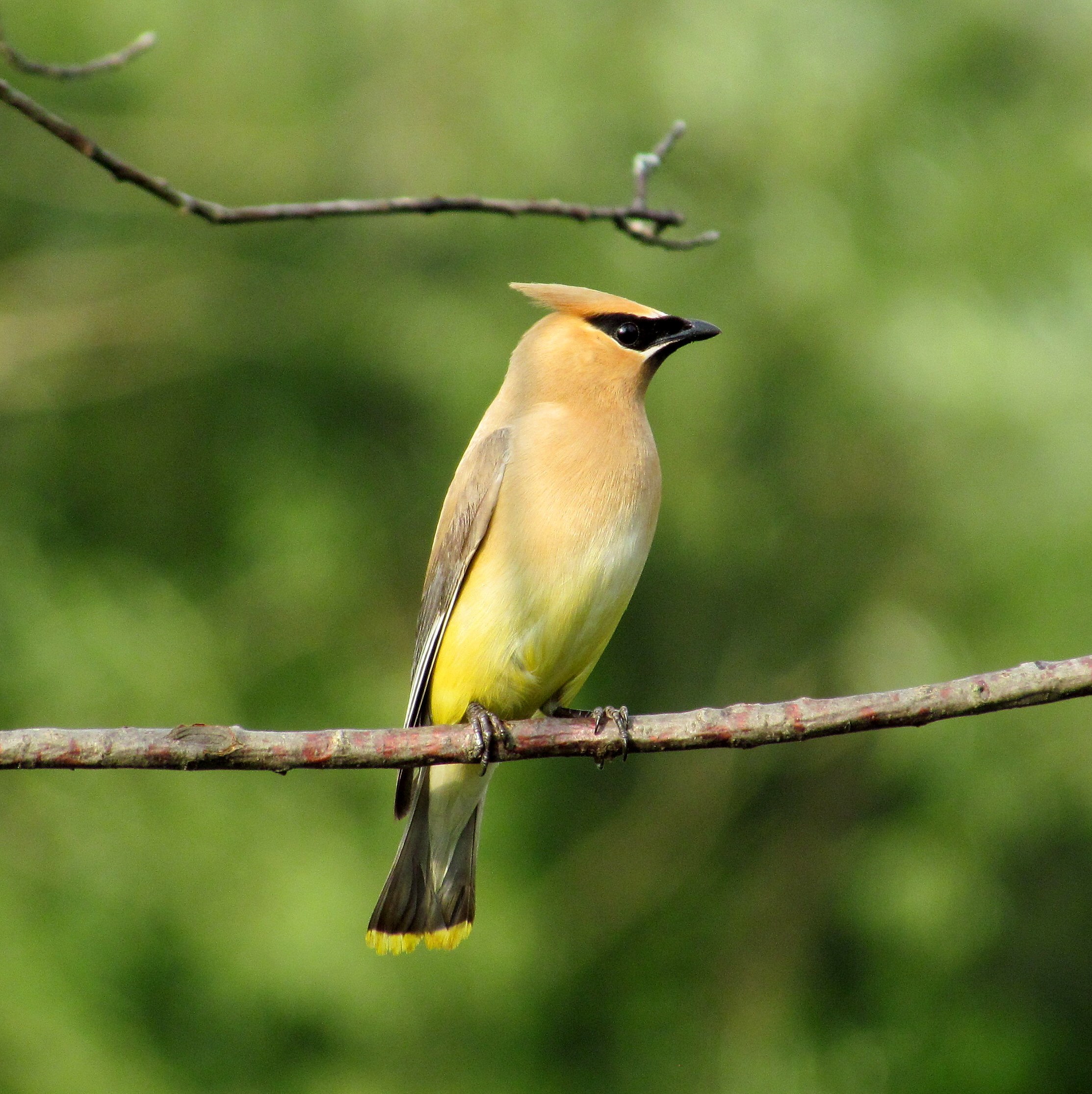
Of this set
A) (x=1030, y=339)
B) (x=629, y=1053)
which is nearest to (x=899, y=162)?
(x=1030, y=339)

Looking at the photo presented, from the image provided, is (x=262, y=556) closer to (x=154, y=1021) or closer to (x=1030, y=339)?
(x=154, y=1021)

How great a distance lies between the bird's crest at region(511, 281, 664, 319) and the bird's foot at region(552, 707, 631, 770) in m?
1.21

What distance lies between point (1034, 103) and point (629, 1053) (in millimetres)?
4348

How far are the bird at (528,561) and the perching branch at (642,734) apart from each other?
0.96 feet

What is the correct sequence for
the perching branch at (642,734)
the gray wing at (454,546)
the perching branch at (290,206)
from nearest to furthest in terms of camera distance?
the perching branch at (290,206) < the perching branch at (642,734) < the gray wing at (454,546)

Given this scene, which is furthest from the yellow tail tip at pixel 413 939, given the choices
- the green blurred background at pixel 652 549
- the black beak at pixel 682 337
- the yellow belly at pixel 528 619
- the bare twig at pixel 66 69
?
the bare twig at pixel 66 69

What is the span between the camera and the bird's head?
4215 mm

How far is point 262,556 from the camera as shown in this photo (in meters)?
6.02

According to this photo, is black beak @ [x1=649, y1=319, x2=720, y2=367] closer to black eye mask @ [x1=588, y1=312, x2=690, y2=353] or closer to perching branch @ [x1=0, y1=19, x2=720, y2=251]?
black eye mask @ [x1=588, y1=312, x2=690, y2=353]

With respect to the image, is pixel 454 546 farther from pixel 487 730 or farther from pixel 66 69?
pixel 66 69

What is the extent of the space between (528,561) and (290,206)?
4.05 ft

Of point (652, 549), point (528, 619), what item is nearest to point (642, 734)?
point (528, 619)

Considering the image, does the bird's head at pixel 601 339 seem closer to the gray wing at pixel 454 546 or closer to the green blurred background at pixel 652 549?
the gray wing at pixel 454 546

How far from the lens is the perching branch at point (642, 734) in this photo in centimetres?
288
